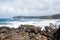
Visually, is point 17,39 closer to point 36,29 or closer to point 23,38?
point 23,38

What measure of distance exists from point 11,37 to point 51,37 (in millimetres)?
6103

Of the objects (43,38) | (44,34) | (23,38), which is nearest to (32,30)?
(44,34)

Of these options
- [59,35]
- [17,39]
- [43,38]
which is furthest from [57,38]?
[17,39]

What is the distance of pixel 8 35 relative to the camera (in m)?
18.0

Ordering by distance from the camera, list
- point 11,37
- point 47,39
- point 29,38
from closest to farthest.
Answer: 1. point 11,37
2. point 29,38
3. point 47,39

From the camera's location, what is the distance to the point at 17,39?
17.8 m

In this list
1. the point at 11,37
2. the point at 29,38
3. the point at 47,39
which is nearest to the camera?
the point at 11,37

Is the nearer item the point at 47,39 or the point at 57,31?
the point at 47,39

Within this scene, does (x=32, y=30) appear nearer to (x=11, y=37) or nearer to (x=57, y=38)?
(x=57, y=38)

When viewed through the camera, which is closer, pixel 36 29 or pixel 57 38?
pixel 57 38

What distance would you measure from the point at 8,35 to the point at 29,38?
2807 millimetres

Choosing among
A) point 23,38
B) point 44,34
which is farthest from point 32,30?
point 23,38

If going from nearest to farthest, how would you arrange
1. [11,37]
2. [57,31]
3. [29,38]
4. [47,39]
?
[11,37] < [29,38] < [47,39] < [57,31]

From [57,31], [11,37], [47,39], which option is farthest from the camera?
[57,31]
